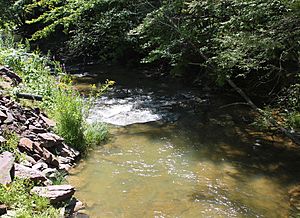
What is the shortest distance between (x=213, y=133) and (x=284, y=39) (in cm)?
245

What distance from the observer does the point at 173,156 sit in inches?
246

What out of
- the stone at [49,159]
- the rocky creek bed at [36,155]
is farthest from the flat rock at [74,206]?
the stone at [49,159]

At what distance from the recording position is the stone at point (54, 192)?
4.13m

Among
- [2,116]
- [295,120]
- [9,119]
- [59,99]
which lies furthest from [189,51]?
[2,116]

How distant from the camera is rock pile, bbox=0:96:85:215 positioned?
425 cm

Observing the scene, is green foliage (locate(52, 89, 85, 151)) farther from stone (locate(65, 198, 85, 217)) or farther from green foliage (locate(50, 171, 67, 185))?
stone (locate(65, 198, 85, 217))

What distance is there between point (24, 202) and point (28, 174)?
2.15ft

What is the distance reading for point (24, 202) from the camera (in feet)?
12.6

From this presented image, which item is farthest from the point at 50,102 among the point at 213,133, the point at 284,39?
the point at 284,39

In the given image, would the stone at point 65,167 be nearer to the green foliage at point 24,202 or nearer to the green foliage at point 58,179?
the green foliage at point 58,179

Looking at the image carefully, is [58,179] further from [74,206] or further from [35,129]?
[35,129]

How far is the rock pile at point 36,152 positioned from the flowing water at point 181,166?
37 cm

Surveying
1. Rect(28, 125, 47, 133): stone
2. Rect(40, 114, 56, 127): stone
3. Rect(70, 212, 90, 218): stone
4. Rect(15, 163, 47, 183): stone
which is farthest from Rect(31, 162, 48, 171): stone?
Rect(40, 114, 56, 127): stone

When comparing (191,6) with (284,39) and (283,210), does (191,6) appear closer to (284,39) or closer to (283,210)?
(284,39)
